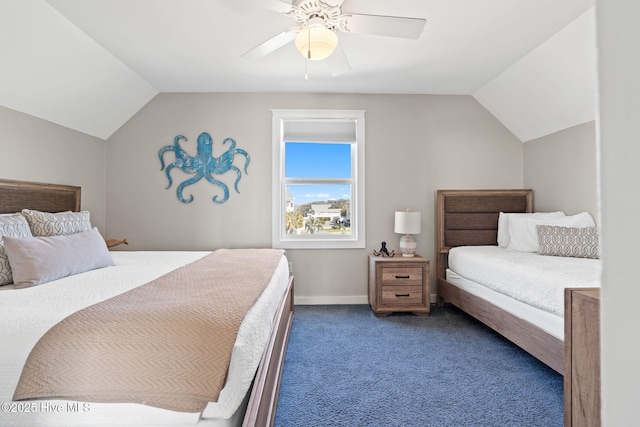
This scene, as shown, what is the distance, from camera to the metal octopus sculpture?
3691 millimetres

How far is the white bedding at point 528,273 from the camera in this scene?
6.78ft

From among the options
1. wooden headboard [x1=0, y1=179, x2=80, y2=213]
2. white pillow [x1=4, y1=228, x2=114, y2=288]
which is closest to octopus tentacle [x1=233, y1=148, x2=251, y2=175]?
wooden headboard [x1=0, y1=179, x2=80, y2=213]

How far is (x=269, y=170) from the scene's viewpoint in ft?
12.3

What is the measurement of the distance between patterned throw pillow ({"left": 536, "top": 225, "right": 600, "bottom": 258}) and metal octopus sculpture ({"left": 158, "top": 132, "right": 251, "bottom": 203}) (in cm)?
304

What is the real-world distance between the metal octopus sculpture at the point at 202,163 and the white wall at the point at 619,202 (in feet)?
11.8

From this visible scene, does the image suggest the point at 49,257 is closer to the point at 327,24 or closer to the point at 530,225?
the point at 327,24

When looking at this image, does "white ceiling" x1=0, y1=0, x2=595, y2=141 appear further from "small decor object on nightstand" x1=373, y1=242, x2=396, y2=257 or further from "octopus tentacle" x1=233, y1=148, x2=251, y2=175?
"small decor object on nightstand" x1=373, y1=242, x2=396, y2=257

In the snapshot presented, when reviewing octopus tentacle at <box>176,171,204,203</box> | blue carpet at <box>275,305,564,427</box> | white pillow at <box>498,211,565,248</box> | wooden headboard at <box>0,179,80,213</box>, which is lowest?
blue carpet at <box>275,305,564,427</box>

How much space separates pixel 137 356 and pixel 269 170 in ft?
9.13

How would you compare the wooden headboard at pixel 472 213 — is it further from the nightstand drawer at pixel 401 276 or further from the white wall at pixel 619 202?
the white wall at pixel 619 202

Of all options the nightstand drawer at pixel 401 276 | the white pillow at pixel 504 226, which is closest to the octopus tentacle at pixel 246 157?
the nightstand drawer at pixel 401 276

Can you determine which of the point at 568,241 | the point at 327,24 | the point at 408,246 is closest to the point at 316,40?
the point at 327,24

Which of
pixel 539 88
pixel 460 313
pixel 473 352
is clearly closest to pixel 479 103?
pixel 539 88

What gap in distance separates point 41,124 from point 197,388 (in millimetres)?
2989
